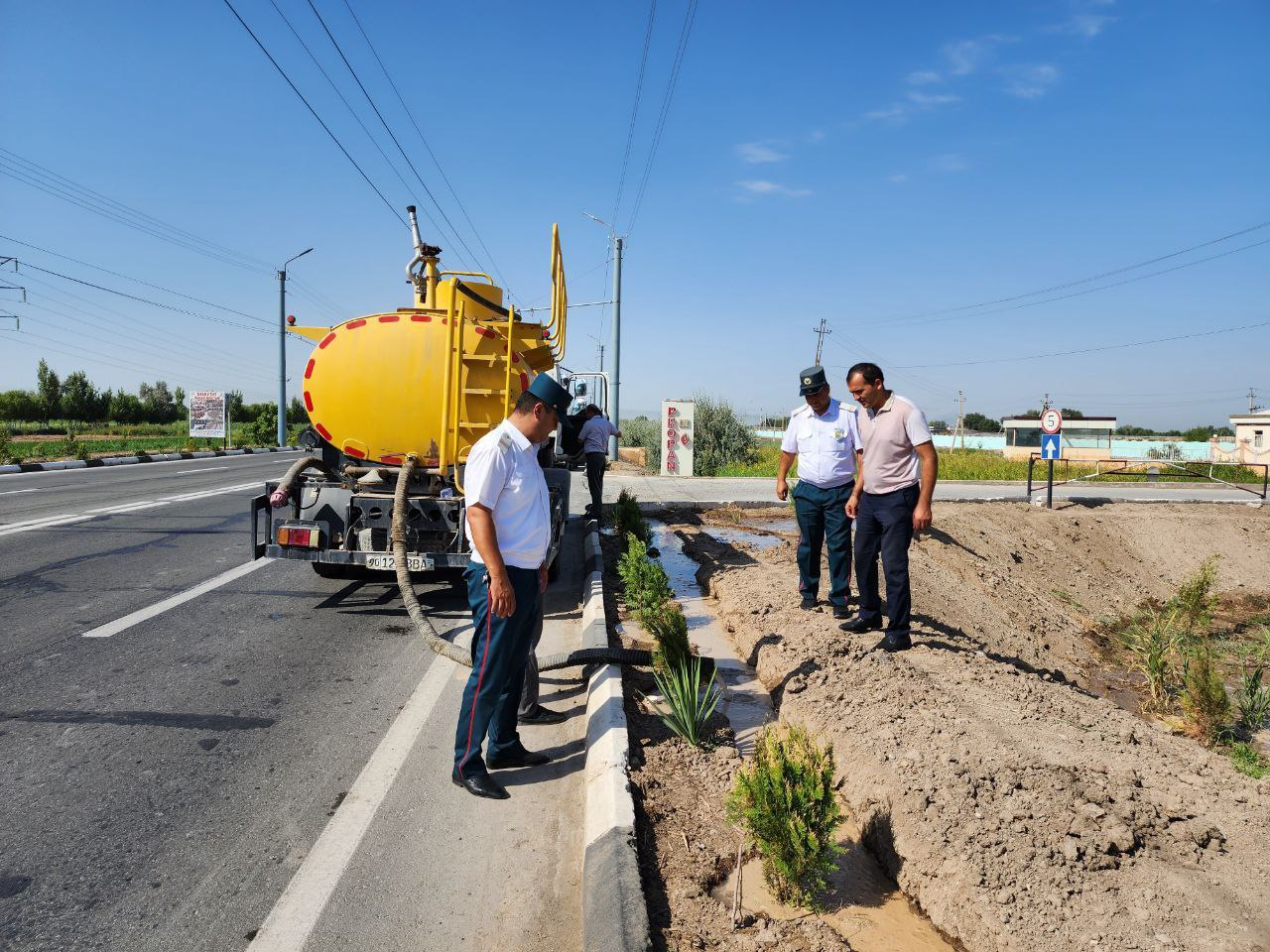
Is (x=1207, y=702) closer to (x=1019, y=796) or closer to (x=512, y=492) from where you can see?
(x=1019, y=796)

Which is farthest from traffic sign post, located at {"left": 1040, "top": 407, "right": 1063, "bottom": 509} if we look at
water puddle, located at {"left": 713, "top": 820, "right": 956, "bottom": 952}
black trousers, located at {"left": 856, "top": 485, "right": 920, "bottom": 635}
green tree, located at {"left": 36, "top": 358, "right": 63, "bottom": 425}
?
green tree, located at {"left": 36, "top": 358, "right": 63, "bottom": 425}

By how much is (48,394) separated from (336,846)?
66.4 metres

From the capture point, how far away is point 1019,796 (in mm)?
3117

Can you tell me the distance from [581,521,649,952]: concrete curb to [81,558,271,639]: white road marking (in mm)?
3856

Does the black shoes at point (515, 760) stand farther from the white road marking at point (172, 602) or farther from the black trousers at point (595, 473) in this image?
the black trousers at point (595, 473)

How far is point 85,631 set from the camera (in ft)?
19.3

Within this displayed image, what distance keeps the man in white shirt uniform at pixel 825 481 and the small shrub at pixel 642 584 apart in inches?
44.9

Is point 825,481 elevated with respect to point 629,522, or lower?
elevated

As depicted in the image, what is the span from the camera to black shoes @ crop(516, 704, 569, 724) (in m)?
4.49

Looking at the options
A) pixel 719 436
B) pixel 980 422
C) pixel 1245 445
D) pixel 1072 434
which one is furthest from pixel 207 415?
pixel 980 422

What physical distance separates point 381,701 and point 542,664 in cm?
102

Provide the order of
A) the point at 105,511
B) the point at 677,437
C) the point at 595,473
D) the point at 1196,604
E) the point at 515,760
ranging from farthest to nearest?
the point at 677,437 < the point at 105,511 < the point at 595,473 < the point at 1196,604 < the point at 515,760

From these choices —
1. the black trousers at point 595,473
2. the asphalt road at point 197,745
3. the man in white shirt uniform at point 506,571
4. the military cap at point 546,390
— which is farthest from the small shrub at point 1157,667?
the black trousers at point 595,473

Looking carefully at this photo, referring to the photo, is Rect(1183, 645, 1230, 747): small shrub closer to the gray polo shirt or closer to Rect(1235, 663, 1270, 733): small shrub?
Rect(1235, 663, 1270, 733): small shrub
